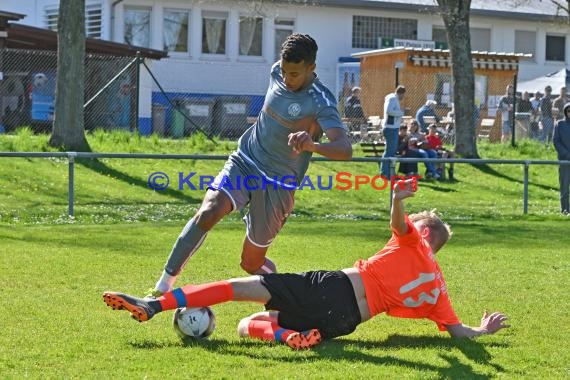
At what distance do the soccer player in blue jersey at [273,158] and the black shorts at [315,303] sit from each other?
71cm

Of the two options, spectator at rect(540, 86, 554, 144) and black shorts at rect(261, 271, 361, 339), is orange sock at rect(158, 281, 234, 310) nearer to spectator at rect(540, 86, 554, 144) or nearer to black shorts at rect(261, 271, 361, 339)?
black shorts at rect(261, 271, 361, 339)

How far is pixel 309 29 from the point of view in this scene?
41938 mm

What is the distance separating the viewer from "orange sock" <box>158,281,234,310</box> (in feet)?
24.1

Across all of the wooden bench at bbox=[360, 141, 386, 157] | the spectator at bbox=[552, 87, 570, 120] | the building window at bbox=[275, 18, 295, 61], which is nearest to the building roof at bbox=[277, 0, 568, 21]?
the building window at bbox=[275, 18, 295, 61]

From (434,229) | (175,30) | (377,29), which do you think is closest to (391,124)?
(434,229)

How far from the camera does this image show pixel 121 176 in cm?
2116

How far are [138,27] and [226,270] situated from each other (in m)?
29.8

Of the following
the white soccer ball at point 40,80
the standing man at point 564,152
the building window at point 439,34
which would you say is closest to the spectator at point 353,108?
the white soccer ball at point 40,80

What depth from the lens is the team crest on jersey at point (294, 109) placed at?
25.9ft

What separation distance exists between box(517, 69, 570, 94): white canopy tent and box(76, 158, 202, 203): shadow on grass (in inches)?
954

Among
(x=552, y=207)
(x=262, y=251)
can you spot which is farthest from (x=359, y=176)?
(x=262, y=251)

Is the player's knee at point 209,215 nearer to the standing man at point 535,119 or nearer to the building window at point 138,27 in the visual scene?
the standing man at point 535,119

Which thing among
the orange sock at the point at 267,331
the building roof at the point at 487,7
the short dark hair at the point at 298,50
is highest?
the building roof at the point at 487,7

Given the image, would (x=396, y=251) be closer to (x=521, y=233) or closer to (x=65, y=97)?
(x=521, y=233)
